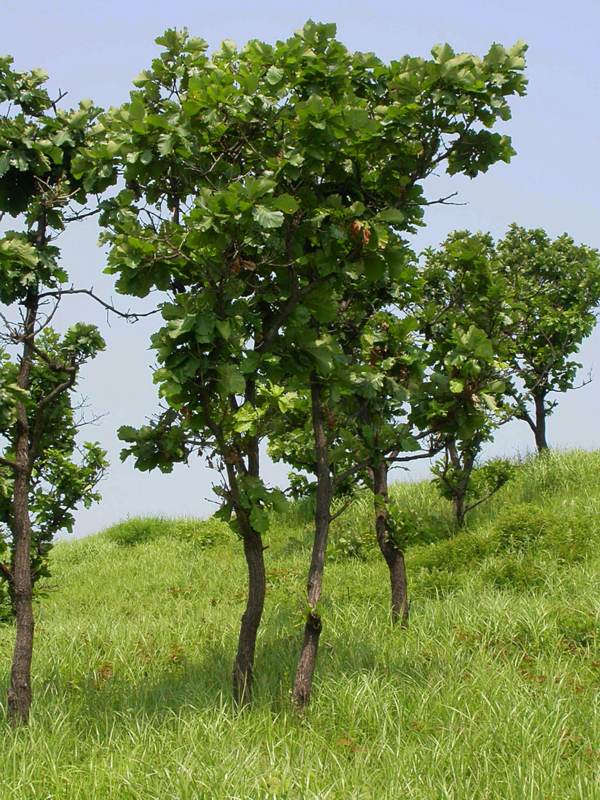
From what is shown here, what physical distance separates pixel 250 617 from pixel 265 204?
3.94 metres

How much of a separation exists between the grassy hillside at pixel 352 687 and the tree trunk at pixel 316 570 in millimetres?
237

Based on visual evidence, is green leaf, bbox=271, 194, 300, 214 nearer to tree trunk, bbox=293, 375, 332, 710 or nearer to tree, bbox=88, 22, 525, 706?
tree, bbox=88, 22, 525, 706

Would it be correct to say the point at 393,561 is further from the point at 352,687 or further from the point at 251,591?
the point at 251,591

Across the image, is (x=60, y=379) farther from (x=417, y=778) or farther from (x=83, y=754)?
(x=417, y=778)

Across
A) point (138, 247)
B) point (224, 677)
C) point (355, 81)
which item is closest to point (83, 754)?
point (224, 677)

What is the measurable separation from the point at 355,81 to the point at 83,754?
22.0 ft

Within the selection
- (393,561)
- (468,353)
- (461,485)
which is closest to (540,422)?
(461,485)

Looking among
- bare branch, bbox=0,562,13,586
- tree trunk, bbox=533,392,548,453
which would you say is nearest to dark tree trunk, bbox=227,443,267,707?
bare branch, bbox=0,562,13,586

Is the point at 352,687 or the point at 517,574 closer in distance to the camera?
the point at 352,687

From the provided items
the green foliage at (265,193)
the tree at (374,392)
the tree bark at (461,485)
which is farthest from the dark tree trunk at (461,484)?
the green foliage at (265,193)

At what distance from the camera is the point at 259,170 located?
8.93m

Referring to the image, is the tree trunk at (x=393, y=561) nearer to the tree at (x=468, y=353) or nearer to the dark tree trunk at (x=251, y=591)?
the tree at (x=468, y=353)

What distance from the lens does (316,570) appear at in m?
8.60

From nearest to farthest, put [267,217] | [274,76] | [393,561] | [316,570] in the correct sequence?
1. [267,217]
2. [274,76]
3. [316,570]
4. [393,561]
